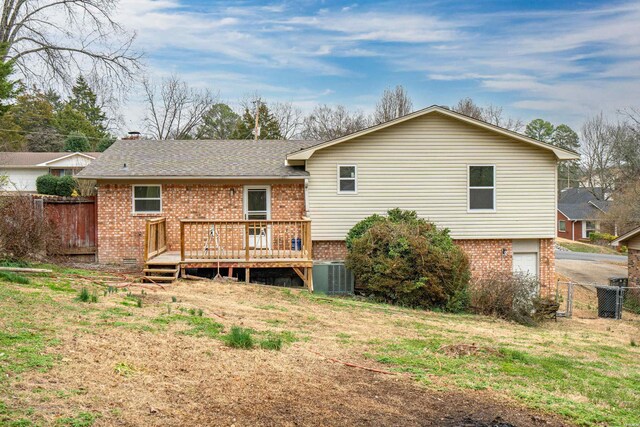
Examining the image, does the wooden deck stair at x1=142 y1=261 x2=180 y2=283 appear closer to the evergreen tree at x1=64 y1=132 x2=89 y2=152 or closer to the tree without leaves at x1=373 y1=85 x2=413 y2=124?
the tree without leaves at x1=373 y1=85 x2=413 y2=124

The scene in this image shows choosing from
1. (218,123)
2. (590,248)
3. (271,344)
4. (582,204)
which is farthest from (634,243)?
(218,123)

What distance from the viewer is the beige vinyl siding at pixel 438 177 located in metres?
16.9

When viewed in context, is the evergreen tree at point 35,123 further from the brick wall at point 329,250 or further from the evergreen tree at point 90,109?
the brick wall at point 329,250

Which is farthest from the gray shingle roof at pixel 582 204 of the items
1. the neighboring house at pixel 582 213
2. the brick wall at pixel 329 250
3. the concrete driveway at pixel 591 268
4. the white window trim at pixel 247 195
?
the white window trim at pixel 247 195

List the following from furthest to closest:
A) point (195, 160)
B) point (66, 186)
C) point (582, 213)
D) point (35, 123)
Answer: point (35, 123) < point (582, 213) < point (66, 186) < point (195, 160)

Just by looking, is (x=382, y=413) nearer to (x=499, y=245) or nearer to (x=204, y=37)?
(x=499, y=245)

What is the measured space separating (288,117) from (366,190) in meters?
32.8

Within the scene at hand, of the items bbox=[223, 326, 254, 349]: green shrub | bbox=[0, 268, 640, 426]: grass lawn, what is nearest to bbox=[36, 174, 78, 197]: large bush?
bbox=[0, 268, 640, 426]: grass lawn

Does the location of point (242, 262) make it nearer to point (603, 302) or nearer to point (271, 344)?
point (271, 344)

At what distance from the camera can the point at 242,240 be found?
53.6ft

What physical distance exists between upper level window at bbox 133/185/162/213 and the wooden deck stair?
3320 mm

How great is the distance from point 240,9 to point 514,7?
10.6m

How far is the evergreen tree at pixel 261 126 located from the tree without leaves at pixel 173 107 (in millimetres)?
3531

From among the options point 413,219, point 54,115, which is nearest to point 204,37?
point 413,219
